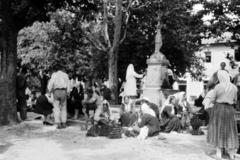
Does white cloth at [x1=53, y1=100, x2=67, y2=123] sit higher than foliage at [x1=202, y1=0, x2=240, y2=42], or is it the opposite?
foliage at [x1=202, y1=0, x2=240, y2=42]

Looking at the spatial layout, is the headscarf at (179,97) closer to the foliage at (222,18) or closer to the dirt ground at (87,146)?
the dirt ground at (87,146)

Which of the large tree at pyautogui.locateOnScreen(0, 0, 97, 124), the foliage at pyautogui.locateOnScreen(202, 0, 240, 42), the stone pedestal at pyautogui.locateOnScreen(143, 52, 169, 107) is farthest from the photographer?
the foliage at pyautogui.locateOnScreen(202, 0, 240, 42)

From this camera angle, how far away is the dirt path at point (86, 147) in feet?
26.1

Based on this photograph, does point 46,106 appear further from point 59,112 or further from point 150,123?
point 150,123

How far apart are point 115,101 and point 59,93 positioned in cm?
1311

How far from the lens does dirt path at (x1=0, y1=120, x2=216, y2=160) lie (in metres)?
7.96

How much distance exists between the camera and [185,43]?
94.7 ft

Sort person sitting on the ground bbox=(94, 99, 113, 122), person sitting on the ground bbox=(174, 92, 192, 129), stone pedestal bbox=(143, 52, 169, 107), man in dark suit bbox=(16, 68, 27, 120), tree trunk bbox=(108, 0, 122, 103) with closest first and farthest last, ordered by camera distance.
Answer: person sitting on the ground bbox=(94, 99, 113, 122) < person sitting on the ground bbox=(174, 92, 192, 129) < man in dark suit bbox=(16, 68, 27, 120) < stone pedestal bbox=(143, 52, 169, 107) < tree trunk bbox=(108, 0, 122, 103)

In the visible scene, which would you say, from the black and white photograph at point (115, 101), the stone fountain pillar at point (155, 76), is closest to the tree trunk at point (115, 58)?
the black and white photograph at point (115, 101)

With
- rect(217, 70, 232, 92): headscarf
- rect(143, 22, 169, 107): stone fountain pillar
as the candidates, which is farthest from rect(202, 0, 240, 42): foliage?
rect(217, 70, 232, 92): headscarf

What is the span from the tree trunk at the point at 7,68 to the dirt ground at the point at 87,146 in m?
1.07

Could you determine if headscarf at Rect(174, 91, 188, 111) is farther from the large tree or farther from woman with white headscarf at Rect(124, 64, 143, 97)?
the large tree

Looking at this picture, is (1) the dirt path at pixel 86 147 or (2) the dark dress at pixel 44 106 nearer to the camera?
(1) the dirt path at pixel 86 147

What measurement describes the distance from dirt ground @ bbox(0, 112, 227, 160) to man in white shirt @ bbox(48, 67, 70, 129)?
0.51 m
